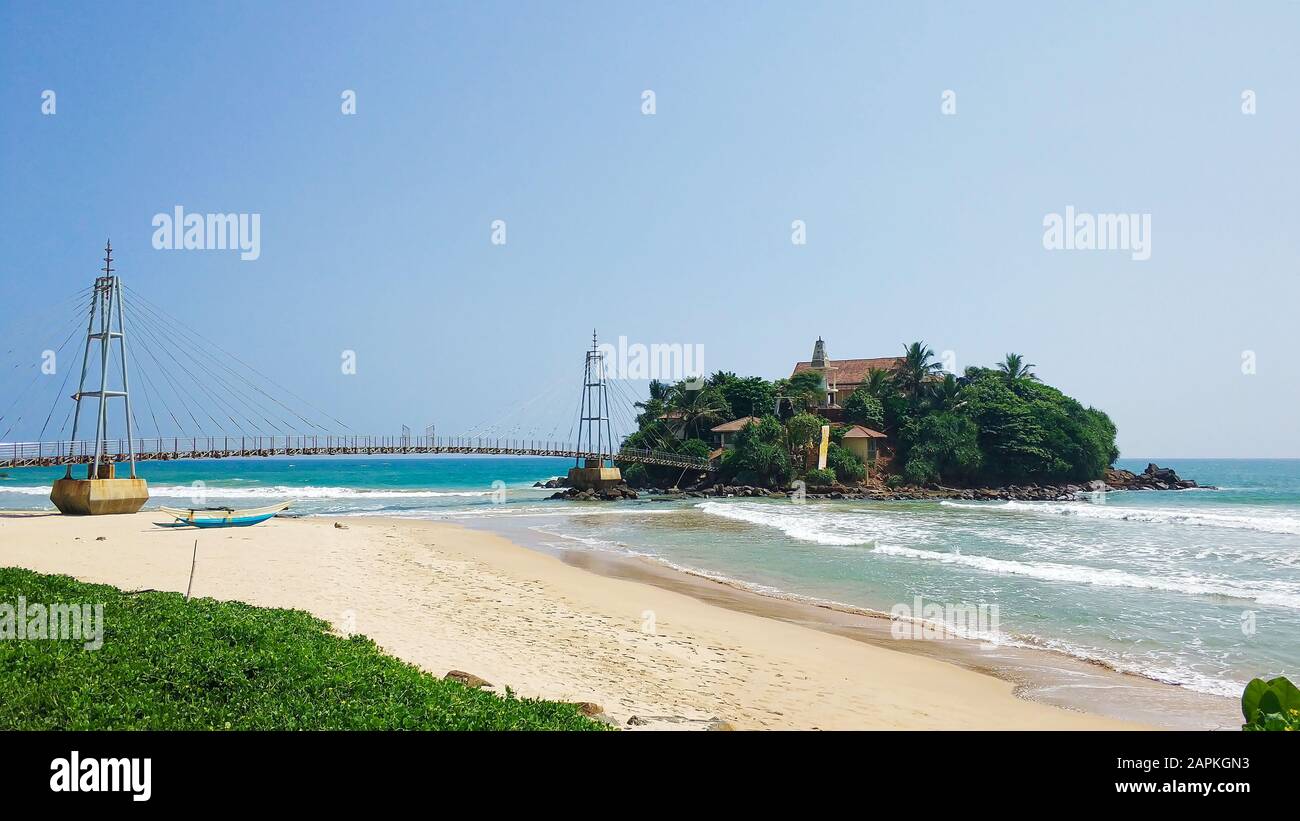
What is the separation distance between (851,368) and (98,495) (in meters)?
61.1

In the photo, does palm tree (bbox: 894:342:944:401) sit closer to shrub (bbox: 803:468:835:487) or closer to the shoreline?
shrub (bbox: 803:468:835:487)

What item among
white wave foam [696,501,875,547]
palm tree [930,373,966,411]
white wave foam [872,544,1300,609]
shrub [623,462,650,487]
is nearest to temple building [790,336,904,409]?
palm tree [930,373,966,411]

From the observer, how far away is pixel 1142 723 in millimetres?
7848

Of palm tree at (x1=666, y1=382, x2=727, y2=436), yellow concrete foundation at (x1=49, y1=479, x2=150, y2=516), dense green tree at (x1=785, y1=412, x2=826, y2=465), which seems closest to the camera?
yellow concrete foundation at (x1=49, y1=479, x2=150, y2=516)

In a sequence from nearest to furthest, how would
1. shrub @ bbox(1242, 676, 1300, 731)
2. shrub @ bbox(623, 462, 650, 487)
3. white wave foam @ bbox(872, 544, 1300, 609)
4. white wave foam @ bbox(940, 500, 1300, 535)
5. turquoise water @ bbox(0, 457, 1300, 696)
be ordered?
shrub @ bbox(1242, 676, 1300, 731) → turquoise water @ bbox(0, 457, 1300, 696) → white wave foam @ bbox(872, 544, 1300, 609) → white wave foam @ bbox(940, 500, 1300, 535) → shrub @ bbox(623, 462, 650, 487)

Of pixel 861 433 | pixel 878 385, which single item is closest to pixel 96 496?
pixel 861 433

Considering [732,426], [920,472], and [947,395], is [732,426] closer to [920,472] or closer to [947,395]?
[920,472]

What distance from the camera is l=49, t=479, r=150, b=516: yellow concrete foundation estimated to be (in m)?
27.5

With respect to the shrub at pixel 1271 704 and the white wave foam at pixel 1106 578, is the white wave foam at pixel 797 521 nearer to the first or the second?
the white wave foam at pixel 1106 578

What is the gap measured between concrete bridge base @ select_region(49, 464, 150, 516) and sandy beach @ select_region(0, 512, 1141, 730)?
783 cm
